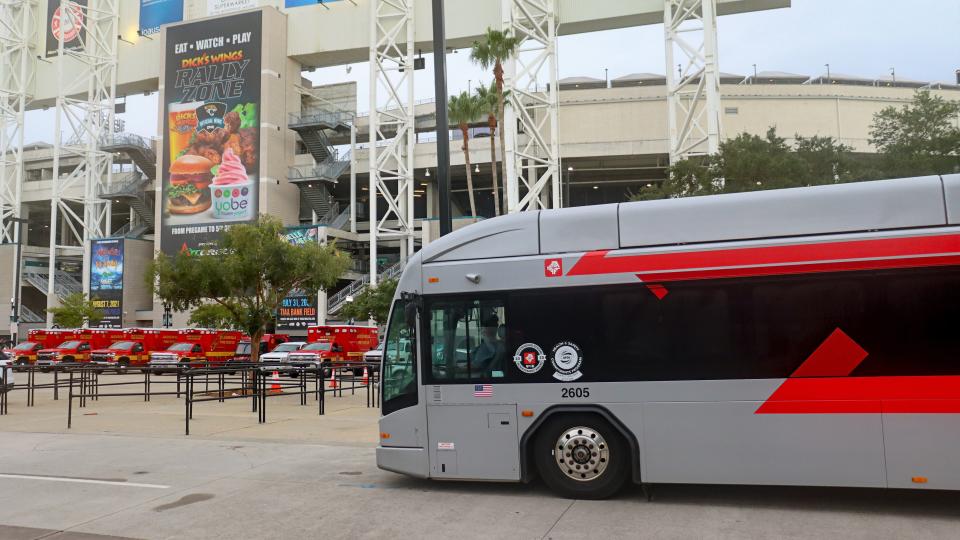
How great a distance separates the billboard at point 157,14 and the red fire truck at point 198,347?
34.2 metres

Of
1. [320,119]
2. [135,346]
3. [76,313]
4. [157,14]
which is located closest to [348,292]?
[320,119]

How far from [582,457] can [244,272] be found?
17.9m

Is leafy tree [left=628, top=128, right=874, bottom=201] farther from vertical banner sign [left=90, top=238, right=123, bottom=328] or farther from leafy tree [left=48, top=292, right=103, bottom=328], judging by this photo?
vertical banner sign [left=90, top=238, right=123, bottom=328]

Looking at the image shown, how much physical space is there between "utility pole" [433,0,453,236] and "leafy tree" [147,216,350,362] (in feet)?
41.6

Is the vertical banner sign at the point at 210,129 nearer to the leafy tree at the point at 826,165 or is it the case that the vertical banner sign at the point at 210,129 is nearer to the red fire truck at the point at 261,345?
the red fire truck at the point at 261,345

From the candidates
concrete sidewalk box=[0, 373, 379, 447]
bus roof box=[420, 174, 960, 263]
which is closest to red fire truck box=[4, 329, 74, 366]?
concrete sidewalk box=[0, 373, 379, 447]

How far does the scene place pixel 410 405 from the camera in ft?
26.8

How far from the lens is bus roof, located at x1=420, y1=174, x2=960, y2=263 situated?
22.7 feet

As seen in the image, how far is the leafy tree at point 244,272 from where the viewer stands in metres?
23.2

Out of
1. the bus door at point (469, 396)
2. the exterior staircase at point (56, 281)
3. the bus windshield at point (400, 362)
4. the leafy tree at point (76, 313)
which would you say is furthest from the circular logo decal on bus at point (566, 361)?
the exterior staircase at point (56, 281)

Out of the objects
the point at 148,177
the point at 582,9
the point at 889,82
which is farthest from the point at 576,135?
the point at 148,177

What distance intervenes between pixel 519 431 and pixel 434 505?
1.19 meters

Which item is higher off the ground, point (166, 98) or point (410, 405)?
point (166, 98)

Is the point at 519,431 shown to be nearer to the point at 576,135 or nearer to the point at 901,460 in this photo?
the point at 901,460
